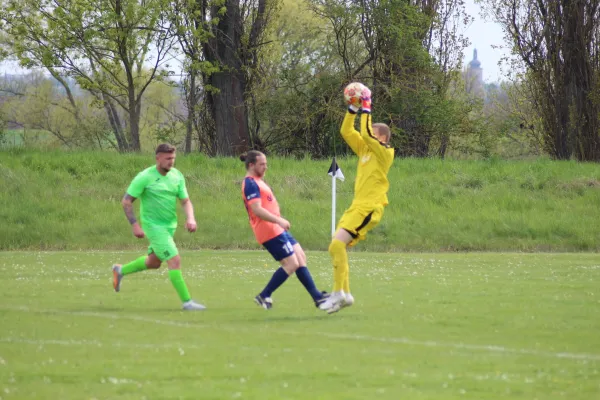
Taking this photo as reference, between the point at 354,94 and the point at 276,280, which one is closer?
the point at 354,94

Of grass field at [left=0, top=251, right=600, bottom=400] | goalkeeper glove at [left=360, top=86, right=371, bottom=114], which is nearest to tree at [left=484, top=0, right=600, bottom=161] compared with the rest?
grass field at [left=0, top=251, right=600, bottom=400]

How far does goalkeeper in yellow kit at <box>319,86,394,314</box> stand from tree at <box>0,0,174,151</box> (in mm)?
27319

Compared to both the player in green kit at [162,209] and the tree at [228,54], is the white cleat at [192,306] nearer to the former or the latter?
the player in green kit at [162,209]

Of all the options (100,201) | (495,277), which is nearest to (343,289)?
(495,277)

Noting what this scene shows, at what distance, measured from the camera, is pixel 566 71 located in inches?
1436

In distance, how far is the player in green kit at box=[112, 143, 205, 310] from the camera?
462 inches

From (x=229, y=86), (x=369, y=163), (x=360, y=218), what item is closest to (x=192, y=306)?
(x=360, y=218)

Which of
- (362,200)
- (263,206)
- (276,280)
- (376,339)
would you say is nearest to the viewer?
(376,339)

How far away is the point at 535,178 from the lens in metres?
31.1

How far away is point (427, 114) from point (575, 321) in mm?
27463

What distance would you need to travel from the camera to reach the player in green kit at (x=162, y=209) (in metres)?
11.7

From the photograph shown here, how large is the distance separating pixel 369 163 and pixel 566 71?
26892mm

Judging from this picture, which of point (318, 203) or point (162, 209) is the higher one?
point (162, 209)

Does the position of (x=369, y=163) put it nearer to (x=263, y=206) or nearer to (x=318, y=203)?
(x=263, y=206)
